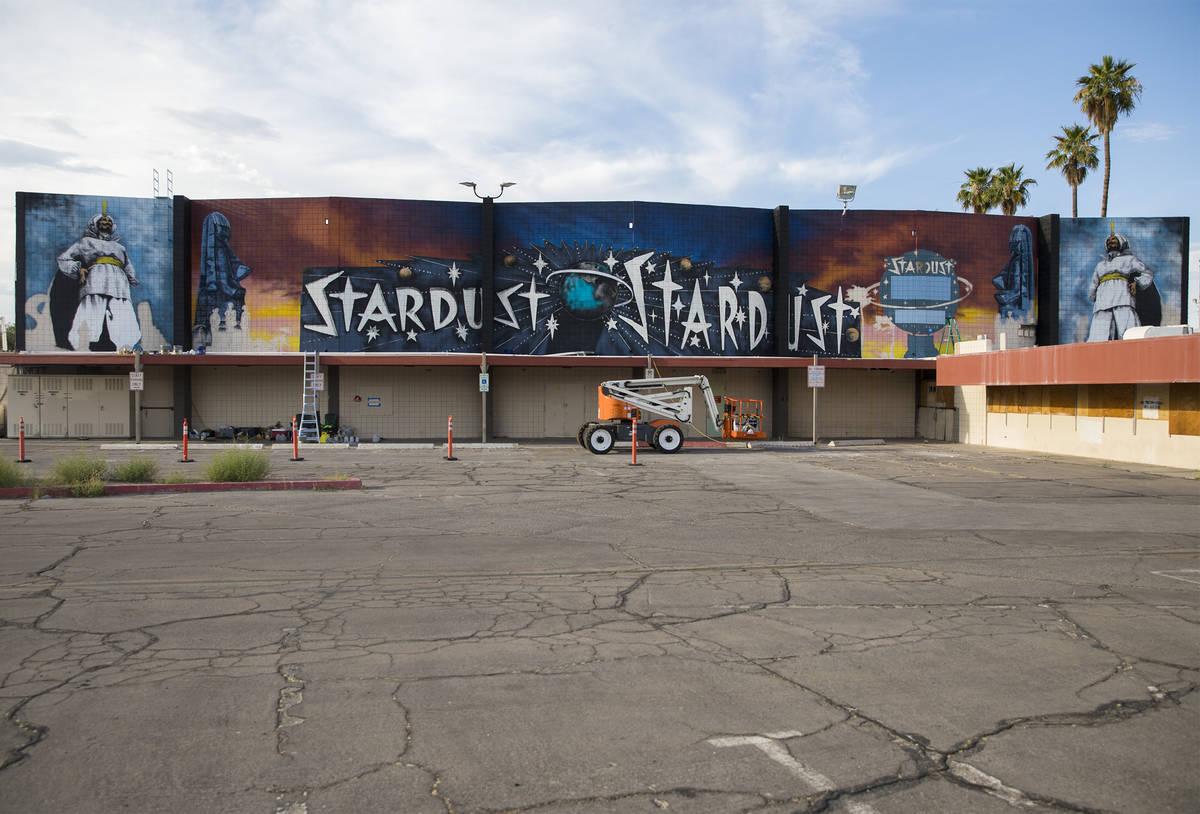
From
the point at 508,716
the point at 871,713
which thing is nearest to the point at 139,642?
the point at 508,716

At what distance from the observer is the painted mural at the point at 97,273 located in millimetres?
33375

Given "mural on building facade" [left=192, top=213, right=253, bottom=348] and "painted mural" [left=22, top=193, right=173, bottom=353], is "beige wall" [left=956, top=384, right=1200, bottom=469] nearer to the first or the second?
"mural on building facade" [left=192, top=213, right=253, bottom=348]

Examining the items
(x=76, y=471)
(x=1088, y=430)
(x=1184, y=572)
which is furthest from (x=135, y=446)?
(x=1088, y=430)

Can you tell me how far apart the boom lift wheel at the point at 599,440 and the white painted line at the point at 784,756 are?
72.0 feet

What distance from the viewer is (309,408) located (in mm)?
33438

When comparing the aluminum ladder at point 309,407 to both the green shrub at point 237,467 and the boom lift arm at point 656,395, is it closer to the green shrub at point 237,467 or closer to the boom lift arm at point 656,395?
the boom lift arm at point 656,395

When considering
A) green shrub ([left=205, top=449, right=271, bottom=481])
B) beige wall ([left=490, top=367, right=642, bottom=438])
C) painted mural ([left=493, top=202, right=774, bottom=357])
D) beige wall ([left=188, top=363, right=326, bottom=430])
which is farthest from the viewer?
beige wall ([left=490, top=367, right=642, bottom=438])

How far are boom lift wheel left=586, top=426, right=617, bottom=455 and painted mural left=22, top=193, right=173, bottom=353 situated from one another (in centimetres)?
1861

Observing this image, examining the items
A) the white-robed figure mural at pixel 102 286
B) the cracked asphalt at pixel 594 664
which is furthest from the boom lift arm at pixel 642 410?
the white-robed figure mural at pixel 102 286

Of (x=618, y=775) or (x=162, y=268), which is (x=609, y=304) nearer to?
(x=162, y=268)

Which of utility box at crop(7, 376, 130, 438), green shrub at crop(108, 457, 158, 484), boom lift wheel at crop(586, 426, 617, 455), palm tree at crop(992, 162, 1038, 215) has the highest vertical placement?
palm tree at crop(992, 162, 1038, 215)

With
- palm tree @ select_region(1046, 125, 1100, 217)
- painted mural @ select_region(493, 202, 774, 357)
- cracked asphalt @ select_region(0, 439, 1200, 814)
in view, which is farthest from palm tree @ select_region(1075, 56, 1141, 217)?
cracked asphalt @ select_region(0, 439, 1200, 814)

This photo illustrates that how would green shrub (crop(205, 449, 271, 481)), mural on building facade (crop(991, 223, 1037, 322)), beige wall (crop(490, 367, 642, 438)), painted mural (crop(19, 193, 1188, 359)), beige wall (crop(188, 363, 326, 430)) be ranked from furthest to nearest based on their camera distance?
mural on building facade (crop(991, 223, 1037, 322)) → beige wall (crop(490, 367, 642, 438)) → beige wall (crop(188, 363, 326, 430)) → painted mural (crop(19, 193, 1188, 359)) → green shrub (crop(205, 449, 271, 481))

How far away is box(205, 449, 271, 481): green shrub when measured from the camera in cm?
1756
